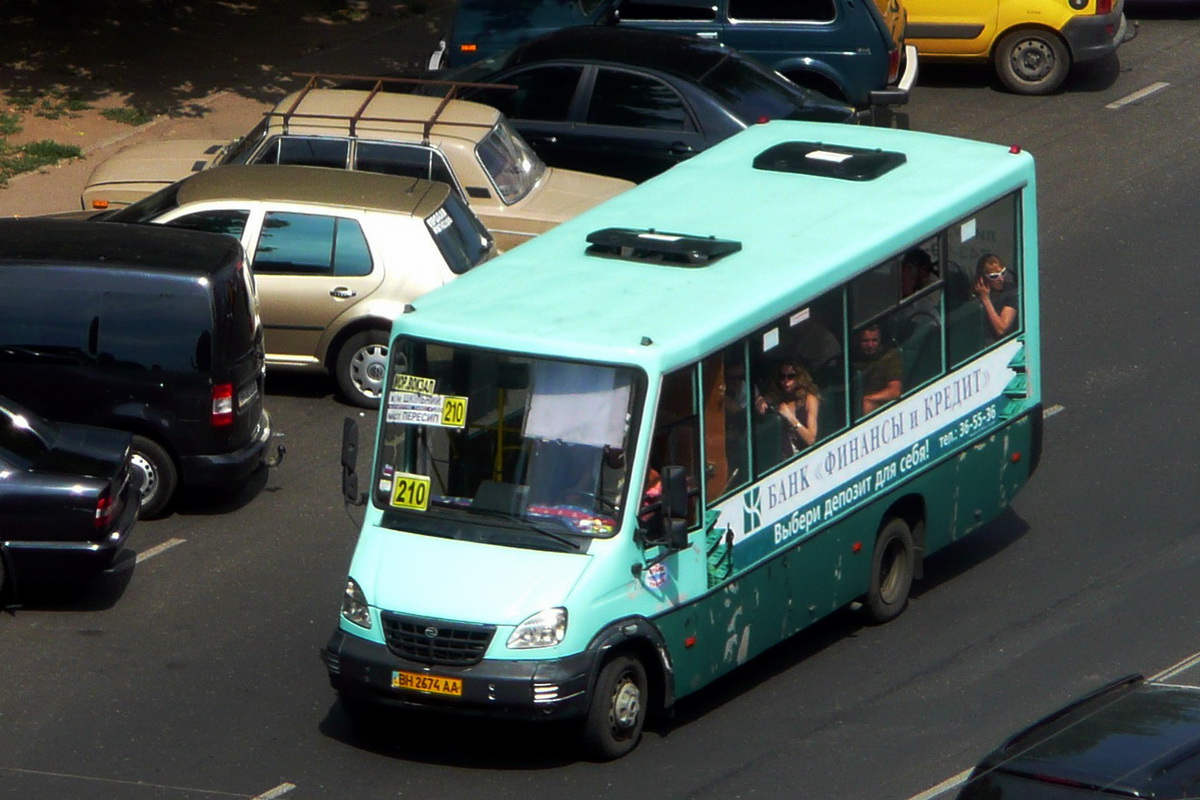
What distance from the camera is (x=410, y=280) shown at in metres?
14.6

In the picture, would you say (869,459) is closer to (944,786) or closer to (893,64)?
(944,786)

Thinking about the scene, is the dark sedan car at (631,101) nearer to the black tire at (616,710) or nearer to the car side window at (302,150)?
the car side window at (302,150)

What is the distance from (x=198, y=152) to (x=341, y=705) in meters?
7.86

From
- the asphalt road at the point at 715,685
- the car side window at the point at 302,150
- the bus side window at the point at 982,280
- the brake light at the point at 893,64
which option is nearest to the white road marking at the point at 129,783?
the asphalt road at the point at 715,685

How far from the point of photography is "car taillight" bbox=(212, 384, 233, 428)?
12.8 metres

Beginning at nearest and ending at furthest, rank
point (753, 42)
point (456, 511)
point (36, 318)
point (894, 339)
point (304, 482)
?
point (456, 511)
point (894, 339)
point (36, 318)
point (304, 482)
point (753, 42)

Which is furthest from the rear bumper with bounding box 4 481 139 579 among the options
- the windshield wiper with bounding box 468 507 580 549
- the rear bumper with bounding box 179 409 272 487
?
the windshield wiper with bounding box 468 507 580 549

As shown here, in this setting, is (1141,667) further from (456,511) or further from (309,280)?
(309,280)

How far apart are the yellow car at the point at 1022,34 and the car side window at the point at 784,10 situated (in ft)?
7.98

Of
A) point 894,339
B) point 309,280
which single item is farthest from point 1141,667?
point 309,280

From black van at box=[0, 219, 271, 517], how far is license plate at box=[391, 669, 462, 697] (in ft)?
12.6

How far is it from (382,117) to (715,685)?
6.88 metres

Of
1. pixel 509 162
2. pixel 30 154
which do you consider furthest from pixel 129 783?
pixel 30 154

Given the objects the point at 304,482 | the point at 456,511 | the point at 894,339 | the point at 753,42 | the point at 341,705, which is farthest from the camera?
the point at 753,42
